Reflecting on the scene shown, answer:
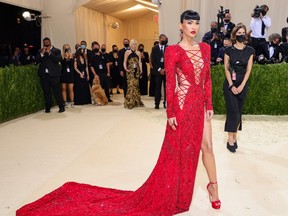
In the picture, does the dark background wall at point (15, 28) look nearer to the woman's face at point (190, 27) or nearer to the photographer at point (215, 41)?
the photographer at point (215, 41)

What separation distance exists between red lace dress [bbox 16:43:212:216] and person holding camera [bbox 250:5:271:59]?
527 cm

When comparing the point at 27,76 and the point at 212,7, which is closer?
the point at 27,76

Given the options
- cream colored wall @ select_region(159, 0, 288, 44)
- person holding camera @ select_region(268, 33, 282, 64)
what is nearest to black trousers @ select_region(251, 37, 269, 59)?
person holding camera @ select_region(268, 33, 282, 64)

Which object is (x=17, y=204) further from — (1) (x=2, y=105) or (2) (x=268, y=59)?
(2) (x=268, y=59)

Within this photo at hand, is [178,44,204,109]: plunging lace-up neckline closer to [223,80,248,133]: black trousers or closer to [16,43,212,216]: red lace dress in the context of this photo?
[16,43,212,216]: red lace dress

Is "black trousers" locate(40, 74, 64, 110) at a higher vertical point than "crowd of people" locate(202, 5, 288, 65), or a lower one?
lower

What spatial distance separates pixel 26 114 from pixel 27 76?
91cm

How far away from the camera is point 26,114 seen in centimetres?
777

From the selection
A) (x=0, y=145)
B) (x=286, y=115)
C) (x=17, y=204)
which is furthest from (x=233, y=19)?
(x=17, y=204)

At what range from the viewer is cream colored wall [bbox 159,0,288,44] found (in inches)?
365

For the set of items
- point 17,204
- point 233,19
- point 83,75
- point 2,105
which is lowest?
point 17,204

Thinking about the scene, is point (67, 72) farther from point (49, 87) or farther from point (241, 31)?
point (241, 31)

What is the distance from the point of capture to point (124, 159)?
169 inches

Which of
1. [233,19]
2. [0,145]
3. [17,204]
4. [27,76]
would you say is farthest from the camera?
[233,19]
